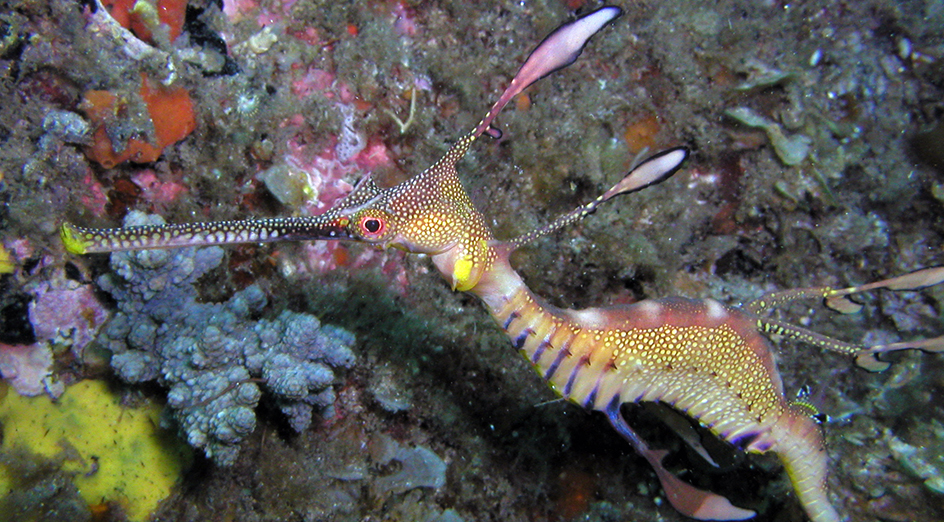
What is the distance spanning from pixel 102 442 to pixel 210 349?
1.63 m

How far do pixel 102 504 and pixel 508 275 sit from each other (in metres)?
4.36

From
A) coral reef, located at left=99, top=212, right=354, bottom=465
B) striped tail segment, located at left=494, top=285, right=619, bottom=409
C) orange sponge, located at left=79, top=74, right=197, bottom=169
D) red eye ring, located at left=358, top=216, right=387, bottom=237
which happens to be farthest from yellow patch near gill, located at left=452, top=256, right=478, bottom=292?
orange sponge, located at left=79, top=74, right=197, bottom=169

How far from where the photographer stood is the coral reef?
12.6ft

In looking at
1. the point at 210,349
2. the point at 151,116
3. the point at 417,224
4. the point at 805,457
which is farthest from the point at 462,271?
the point at 151,116

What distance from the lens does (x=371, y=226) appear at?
2605mm

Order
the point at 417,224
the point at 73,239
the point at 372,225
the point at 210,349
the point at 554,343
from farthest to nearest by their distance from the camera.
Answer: the point at 210,349 → the point at 554,343 → the point at 417,224 → the point at 372,225 → the point at 73,239

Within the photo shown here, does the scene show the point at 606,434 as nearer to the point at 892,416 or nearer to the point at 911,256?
the point at 892,416

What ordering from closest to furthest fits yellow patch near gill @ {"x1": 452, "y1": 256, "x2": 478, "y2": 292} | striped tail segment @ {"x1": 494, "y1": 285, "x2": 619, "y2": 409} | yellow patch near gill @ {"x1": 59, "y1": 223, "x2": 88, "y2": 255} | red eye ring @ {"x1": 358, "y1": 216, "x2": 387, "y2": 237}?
yellow patch near gill @ {"x1": 59, "y1": 223, "x2": 88, "y2": 255}, red eye ring @ {"x1": 358, "y1": 216, "x2": 387, "y2": 237}, yellow patch near gill @ {"x1": 452, "y1": 256, "x2": 478, "y2": 292}, striped tail segment @ {"x1": 494, "y1": 285, "x2": 619, "y2": 409}

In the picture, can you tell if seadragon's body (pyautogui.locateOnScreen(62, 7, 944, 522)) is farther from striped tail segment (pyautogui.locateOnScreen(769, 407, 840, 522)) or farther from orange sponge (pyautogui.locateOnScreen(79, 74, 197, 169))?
orange sponge (pyautogui.locateOnScreen(79, 74, 197, 169))

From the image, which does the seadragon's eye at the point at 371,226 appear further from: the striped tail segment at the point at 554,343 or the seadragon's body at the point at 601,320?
the striped tail segment at the point at 554,343

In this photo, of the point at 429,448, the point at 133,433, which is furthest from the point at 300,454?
the point at 133,433

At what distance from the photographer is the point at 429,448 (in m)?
4.75

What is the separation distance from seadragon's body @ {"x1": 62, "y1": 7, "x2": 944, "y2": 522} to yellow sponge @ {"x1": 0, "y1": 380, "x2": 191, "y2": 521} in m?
3.00

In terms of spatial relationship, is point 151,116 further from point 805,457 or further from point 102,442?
point 805,457
